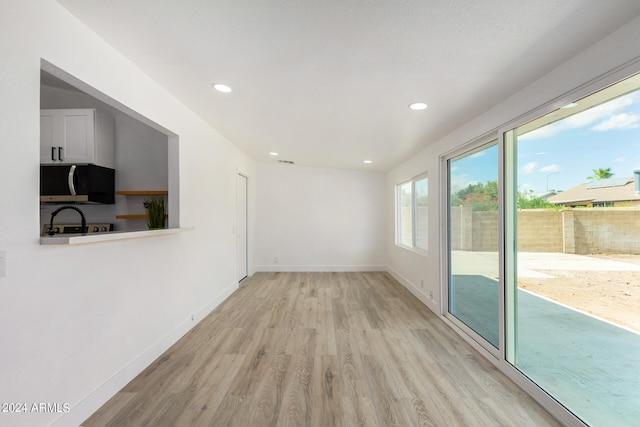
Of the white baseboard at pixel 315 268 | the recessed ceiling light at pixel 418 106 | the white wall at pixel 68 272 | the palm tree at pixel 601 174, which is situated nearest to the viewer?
the white wall at pixel 68 272

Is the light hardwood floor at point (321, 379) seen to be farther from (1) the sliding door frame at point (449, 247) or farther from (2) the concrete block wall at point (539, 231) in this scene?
(2) the concrete block wall at point (539, 231)

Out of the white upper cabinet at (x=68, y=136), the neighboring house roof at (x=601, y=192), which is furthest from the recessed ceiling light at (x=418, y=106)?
the white upper cabinet at (x=68, y=136)

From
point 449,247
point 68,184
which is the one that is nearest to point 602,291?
point 449,247

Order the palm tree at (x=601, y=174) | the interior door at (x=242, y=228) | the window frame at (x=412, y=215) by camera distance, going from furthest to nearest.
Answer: the interior door at (x=242, y=228)
the window frame at (x=412, y=215)
the palm tree at (x=601, y=174)

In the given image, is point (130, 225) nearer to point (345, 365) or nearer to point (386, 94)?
point (345, 365)

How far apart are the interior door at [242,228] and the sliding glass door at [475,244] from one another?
3.59 m

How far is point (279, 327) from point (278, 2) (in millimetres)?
3041

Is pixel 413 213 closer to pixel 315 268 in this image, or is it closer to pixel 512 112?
pixel 315 268

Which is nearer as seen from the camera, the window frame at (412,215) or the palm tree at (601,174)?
the palm tree at (601,174)

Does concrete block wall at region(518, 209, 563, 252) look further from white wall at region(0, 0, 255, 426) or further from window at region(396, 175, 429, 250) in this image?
white wall at region(0, 0, 255, 426)

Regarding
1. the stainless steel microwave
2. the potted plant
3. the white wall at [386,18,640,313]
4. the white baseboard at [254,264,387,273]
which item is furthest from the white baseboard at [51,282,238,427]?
the white wall at [386,18,640,313]

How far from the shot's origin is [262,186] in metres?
6.42

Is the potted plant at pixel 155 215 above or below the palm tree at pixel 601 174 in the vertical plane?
below

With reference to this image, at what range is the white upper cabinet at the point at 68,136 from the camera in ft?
10.1
